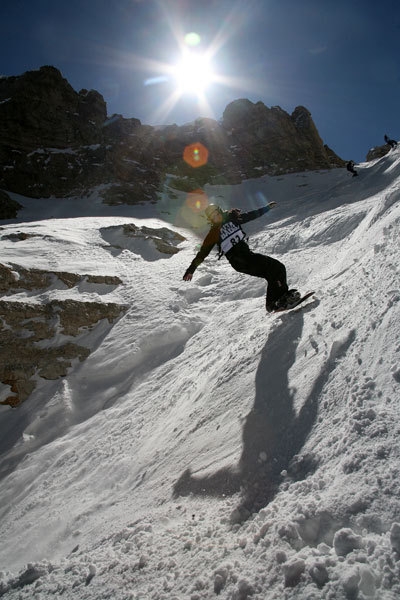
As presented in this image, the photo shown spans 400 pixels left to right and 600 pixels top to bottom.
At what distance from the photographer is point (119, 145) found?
58.2m

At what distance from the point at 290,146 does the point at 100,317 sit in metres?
70.1

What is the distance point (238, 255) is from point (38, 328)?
7.37m

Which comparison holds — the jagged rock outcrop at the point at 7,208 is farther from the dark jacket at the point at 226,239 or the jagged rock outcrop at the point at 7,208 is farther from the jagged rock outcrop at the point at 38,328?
the dark jacket at the point at 226,239

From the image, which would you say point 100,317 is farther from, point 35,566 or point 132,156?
point 132,156

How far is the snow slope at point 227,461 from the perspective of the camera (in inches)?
79.1

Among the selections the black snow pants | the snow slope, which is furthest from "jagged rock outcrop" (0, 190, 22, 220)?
the black snow pants

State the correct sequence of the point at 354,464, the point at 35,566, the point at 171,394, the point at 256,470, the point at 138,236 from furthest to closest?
the point at 138,236 → the point at 171,394 → the point at 35,566 → the point at 256,470 → the point at 354,464

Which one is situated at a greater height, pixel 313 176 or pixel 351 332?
pixel 313 176

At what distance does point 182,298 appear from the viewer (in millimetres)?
11797

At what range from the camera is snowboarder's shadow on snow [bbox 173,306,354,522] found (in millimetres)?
2609

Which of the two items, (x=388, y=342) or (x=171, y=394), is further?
(x=171, y=394)

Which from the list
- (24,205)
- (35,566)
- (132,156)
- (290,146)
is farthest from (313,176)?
(35,566)

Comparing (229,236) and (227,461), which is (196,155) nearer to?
(229,236)

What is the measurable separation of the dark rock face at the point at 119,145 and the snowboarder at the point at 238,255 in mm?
40079
